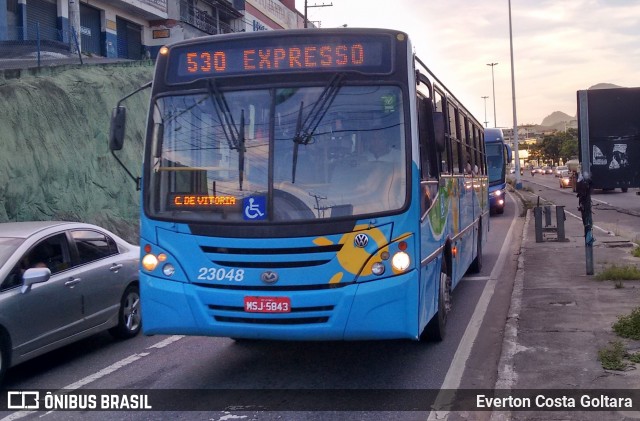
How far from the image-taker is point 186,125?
272 inches

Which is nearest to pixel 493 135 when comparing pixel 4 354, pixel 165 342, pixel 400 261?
pixel 165 342

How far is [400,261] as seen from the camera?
21.2 feet

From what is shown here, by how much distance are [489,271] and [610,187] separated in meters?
5.12

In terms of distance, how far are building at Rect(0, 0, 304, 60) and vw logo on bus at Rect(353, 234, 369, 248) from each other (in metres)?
21.5

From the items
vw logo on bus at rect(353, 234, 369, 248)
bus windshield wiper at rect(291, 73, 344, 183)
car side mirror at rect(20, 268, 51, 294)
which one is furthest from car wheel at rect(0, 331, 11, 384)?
vw logo on bus at rect(353, 234, 369, 248)

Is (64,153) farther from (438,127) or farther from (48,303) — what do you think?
(438,127)

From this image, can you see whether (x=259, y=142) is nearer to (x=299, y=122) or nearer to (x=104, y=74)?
(x=299, y=122)

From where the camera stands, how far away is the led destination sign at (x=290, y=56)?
6.79m

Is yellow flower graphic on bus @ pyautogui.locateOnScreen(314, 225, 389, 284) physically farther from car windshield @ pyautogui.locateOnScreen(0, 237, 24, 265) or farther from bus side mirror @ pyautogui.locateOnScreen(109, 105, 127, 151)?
car windshield @ pyautogui.locateOnScreen(0, 237, 24, 265)

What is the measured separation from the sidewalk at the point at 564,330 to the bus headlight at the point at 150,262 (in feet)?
10.5

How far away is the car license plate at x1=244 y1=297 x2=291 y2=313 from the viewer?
6.39 meters

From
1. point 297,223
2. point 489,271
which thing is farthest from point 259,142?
point 489,271

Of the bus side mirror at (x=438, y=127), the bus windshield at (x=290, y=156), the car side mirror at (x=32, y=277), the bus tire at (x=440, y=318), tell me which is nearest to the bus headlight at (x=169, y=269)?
→ the bus windshield at (x=290, y=156)

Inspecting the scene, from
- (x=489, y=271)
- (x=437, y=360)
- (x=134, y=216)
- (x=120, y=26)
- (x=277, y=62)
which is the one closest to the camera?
(x=277, y=62)
